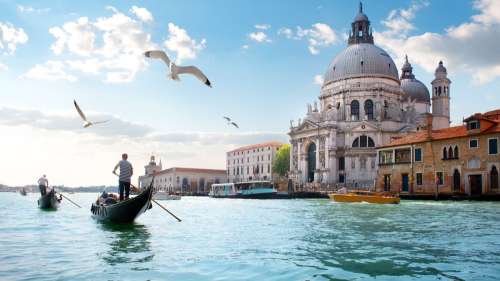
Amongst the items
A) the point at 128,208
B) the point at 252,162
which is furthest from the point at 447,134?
the point at 252,162

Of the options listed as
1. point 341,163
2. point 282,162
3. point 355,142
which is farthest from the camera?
point 282,162

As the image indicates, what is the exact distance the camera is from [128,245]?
9.19m

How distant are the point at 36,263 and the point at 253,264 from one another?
3.32m

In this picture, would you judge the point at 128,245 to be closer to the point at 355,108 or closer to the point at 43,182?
the point at 43,182

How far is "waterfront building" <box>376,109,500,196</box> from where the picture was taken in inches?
1151

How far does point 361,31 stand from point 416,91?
11534 millimetres

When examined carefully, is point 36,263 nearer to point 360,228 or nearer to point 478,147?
point 360,228

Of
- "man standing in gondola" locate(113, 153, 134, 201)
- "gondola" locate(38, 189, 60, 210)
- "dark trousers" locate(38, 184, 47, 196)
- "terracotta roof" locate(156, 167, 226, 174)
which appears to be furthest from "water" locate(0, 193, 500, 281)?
"terracotta roof" locate(156, 167, 226, 174)

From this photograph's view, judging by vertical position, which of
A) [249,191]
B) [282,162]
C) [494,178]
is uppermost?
[282,162]

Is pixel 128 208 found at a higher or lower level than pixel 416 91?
lower

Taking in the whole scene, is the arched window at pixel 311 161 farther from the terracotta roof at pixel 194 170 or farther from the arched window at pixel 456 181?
the terracotta roof at pixel 194 170

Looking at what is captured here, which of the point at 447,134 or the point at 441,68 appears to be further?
the point at 441,68

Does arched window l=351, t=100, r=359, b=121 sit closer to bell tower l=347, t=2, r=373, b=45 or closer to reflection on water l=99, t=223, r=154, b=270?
bell tower l=347, t=2, r=373, b=45

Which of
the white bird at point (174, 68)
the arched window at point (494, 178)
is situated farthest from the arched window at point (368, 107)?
the white bird at point (174, 68)
